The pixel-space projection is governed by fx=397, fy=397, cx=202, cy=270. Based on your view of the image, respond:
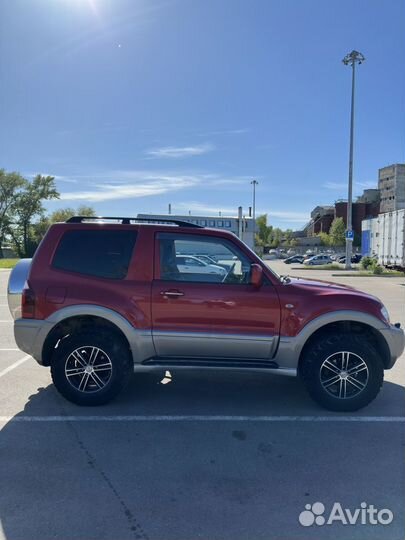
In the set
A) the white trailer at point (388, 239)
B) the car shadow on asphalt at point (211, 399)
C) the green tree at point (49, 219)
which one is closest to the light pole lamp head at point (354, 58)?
the white trailer at point (388, 239)

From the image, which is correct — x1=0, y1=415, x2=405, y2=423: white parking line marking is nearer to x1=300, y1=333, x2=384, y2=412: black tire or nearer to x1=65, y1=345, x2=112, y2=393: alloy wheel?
x1=300, y1=333, x2=384, y2=412: black tire

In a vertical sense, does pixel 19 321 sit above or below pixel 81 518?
above

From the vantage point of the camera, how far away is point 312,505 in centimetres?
266

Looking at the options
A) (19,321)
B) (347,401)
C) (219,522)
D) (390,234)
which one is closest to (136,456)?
(219,522)

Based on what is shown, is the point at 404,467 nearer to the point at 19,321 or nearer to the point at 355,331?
the point at 355,331

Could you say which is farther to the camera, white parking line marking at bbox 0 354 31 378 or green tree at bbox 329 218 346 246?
green tree at bbox 329 218 346 246

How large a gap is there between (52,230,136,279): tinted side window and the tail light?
1.19ft

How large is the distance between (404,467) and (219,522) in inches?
62.6

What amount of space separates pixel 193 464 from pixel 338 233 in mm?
78889

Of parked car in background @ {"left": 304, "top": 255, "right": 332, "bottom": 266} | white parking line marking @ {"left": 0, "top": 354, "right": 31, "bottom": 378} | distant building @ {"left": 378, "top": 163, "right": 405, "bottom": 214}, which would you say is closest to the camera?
white parking line marking @ {"left": 0, "top": 354, "right": 31, "bottom": 378}

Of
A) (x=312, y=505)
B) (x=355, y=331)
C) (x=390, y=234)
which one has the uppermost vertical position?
(x=390, y=234)

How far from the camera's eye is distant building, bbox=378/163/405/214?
77500 millimetres

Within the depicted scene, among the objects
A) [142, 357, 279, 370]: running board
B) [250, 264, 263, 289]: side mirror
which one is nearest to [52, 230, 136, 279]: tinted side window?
[142, 357, 279, 370]: running board

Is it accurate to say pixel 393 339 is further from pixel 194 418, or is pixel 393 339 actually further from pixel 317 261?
pixel 317 261
